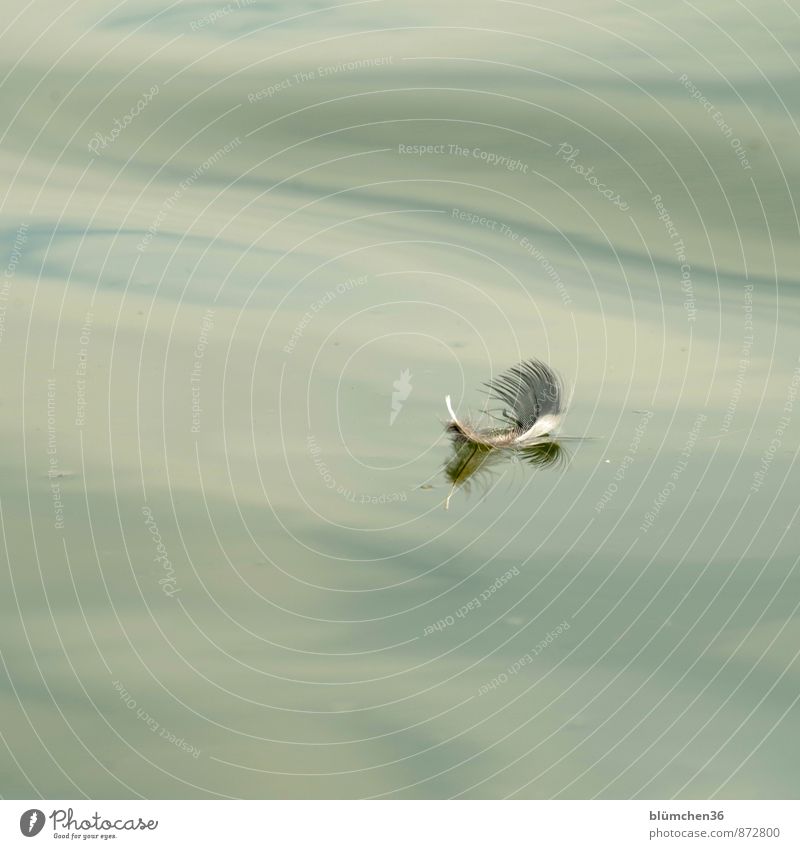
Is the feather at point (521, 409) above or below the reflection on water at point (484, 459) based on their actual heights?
above

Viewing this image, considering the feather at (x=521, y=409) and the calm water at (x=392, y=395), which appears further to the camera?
the feather at (x=521, y=409)

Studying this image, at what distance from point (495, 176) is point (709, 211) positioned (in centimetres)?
29

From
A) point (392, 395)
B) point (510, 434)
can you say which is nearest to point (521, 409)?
point (510, 434)

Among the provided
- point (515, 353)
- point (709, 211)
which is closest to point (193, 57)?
point (515, 353)

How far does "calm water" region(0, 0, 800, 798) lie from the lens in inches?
50.6

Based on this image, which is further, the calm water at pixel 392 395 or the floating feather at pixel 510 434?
the floating feather at pixel 510 434

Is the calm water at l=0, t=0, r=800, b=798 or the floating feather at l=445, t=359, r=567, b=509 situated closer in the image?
the calm water at l=0, t=0, r=800, b=798

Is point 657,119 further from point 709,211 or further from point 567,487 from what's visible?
point 567,487

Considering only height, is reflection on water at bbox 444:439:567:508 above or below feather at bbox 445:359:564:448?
below

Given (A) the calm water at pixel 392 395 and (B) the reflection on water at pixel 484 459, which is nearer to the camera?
(A) the calm water at pixel 392 395

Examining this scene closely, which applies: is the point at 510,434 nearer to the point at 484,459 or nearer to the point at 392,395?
the point at 484,459

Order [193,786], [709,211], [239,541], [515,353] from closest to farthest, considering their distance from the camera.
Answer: [193,786], [239,541], [515,353], [709,211]

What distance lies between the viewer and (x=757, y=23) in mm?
1784

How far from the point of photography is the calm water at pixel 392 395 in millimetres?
1284
